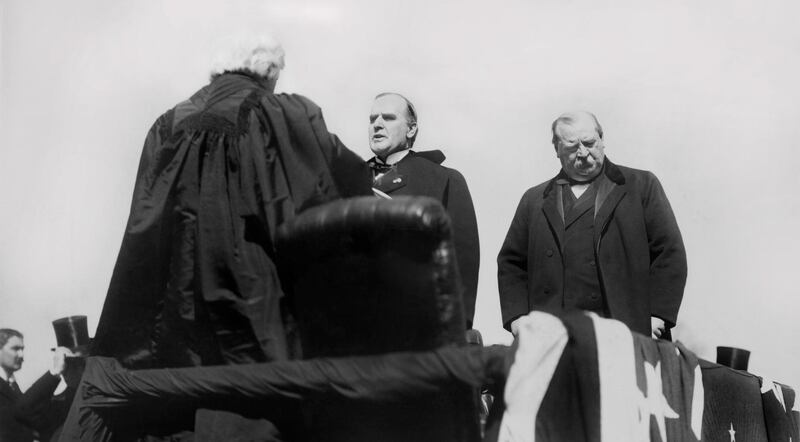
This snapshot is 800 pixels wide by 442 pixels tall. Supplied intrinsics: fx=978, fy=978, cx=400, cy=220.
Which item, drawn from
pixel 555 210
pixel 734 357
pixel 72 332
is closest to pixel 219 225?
pixel 555 210

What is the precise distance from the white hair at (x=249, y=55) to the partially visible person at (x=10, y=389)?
1.92 meters

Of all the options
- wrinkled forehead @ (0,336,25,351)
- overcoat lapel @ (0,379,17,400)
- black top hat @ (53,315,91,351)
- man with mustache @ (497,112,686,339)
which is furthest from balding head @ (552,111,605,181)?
overcoat lapel @ (0,379,17,400)

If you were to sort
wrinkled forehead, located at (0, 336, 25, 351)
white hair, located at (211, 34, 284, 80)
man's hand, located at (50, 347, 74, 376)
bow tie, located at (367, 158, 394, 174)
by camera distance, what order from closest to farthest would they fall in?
white hair, located at (211, 34, 284, 80) < bow tie, located at (367, 158, 394, 174) < man's hand, located at (50, 347, 74, 376) < wrinkled forehead, located at (0, 336, 25, 351)

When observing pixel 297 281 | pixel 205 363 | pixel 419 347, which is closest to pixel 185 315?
pixel 205 363

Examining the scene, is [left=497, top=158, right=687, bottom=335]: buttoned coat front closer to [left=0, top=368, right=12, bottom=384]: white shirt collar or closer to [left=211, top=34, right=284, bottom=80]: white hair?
[left=211, top=34, right=284, bottom=80]: white hair

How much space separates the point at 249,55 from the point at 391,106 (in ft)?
3.03

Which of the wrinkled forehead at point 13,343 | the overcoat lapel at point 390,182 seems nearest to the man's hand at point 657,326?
the overcoat lapel at point 390,182

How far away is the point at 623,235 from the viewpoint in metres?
3.82

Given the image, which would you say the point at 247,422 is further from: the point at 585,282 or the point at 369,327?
the point at 585,282

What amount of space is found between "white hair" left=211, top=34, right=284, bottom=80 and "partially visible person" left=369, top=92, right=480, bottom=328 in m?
0.83

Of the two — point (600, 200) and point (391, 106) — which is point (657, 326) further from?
point (391, 106)

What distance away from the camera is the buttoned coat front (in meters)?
3.74

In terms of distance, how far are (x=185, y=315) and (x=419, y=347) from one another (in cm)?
76

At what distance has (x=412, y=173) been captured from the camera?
3.91 m
